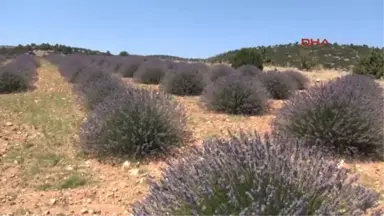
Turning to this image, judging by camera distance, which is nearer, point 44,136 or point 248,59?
point 44,136

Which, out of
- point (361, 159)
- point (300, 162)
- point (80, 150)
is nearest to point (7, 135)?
point (80, 150)

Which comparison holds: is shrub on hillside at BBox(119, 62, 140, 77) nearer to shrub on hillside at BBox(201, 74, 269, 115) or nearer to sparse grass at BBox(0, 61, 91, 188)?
sparse grass at BBox(0, 61, 91, 188)

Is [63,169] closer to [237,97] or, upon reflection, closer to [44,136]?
[44,136]

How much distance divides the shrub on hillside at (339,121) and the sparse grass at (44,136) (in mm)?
3264

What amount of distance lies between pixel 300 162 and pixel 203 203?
0.69 metres

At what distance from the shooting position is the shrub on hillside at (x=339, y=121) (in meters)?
6.71

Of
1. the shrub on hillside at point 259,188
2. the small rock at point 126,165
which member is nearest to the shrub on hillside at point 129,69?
the small rock at point 126,165

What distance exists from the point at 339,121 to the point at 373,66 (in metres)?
18.4

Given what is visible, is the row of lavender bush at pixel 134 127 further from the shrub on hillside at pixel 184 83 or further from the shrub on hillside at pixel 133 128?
the shrub on hillside at pixel 184 83

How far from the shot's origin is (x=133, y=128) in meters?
6.88

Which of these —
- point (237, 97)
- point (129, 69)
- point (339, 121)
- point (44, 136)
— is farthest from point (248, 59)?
point (339, 121)

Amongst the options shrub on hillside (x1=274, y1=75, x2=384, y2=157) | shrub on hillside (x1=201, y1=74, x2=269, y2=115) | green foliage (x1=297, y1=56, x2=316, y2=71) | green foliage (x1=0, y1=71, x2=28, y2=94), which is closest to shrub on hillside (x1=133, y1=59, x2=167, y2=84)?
green foliage (x1=0, y1=71, x2=28, y2=94)

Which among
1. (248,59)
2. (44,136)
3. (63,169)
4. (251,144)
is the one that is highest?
(251,144)

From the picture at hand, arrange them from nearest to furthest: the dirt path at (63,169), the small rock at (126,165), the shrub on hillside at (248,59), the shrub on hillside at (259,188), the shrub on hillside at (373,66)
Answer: the shrub on hillside at (259,188), the dirt path at (63,169), the small rock at (126,165), the shrub on hillside at (373,66), the shrub on hillside at (248,59)
